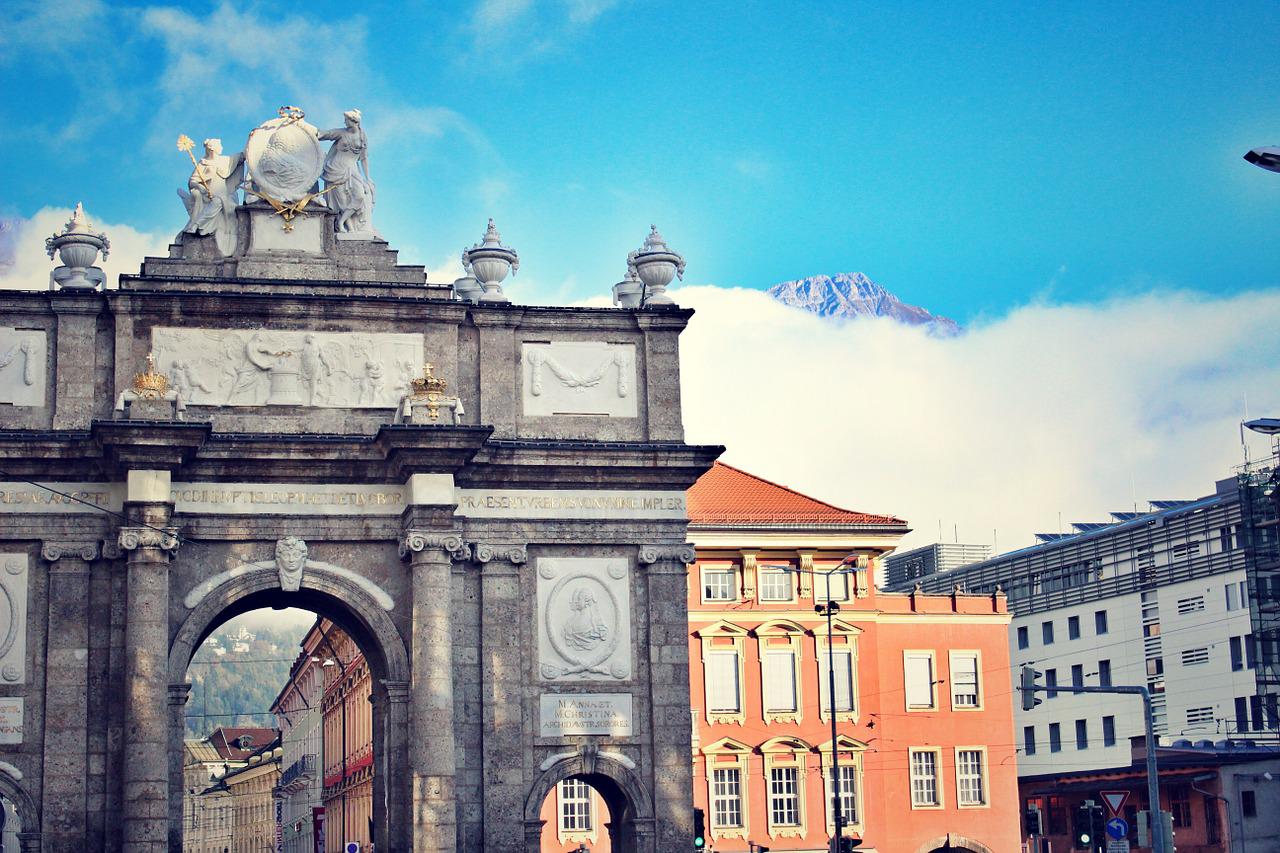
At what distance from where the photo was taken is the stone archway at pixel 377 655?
127 ft

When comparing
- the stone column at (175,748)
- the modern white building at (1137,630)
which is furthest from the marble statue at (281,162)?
the modern white building at (1137,630)

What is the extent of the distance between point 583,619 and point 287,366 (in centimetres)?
765

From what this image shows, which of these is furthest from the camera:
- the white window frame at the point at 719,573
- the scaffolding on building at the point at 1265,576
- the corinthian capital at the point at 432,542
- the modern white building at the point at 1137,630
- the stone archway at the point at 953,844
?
the modern white building at the point at 1137,630

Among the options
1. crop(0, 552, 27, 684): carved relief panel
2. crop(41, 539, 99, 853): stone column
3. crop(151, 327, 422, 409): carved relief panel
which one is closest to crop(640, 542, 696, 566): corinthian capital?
crop(151, 327, 422, 409): carved relief panel

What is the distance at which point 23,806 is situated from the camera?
38.0 m

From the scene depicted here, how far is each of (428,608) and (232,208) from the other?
29.7ft

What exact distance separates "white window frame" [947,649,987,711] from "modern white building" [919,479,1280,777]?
405 inches

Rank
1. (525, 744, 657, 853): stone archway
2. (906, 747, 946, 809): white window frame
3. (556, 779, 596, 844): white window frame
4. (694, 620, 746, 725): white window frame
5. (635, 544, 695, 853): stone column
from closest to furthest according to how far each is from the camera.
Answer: (525, 744, 657, 853): stone archway → (635, 544, 695, 853): stone column → (556, 779, 596, 844): white window frame → (694, 620, 746, 725): white window frame → (906, 747, 946, 809): white window frame

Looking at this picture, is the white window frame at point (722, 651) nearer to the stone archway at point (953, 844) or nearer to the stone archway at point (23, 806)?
the stone archway at point (953, 844)

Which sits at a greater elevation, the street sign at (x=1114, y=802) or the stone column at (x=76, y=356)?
the stone column at (x=76, y=356)

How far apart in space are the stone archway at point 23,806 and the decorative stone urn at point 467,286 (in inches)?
497

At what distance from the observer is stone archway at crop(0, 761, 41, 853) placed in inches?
1487

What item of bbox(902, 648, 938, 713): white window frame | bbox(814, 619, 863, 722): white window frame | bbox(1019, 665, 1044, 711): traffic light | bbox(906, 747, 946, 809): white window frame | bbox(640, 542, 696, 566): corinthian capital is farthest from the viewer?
bbox(902, 648, 938, 713): white window frame

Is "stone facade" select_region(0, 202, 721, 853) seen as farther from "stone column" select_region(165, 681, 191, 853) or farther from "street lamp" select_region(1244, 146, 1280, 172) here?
"street lamp" select_region(1244, 146, 1280, 172)
